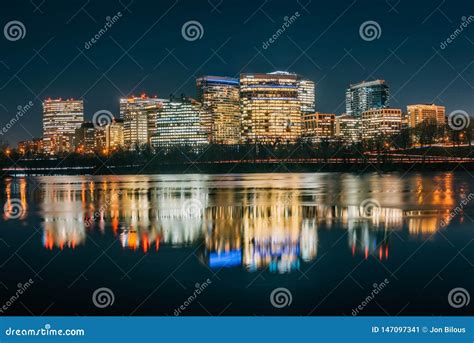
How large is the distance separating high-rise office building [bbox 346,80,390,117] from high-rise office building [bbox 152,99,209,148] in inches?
2199

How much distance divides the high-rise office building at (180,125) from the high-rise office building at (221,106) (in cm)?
280

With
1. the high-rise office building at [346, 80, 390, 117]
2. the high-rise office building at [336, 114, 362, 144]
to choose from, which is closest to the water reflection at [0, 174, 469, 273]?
the high-rise office building at [336, 114, 362, 144]

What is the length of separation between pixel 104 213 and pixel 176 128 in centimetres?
12792

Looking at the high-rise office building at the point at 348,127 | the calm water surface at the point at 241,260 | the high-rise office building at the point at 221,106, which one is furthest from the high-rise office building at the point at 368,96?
the calm water surface at the point at 241,260

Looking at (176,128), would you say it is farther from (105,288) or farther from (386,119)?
→ (105,288)

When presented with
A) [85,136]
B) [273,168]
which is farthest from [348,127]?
[273,168]

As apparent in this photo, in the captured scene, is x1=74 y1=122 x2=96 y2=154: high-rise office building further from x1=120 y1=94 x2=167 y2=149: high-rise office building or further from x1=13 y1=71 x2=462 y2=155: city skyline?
x1=120 y1=94 x2=167 y2=149: high-rise office building

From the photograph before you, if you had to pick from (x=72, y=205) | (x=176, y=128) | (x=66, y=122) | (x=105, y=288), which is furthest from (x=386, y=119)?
(x=105, y=288)

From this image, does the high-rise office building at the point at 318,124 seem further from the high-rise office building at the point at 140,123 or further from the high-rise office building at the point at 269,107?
the high-rise office building at the point at 140,123

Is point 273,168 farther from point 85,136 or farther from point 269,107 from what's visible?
point 85,136

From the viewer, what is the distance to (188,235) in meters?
11.3

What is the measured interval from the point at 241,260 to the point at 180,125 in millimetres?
134890

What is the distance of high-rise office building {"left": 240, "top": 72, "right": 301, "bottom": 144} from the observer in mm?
153250

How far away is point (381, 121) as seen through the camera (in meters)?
148
